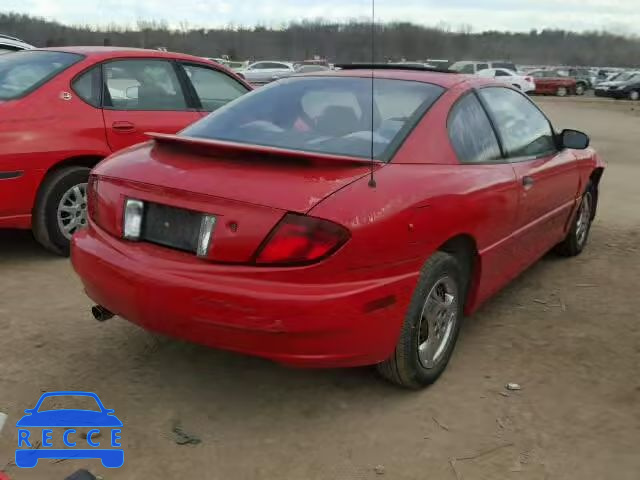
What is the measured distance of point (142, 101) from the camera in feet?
18.0

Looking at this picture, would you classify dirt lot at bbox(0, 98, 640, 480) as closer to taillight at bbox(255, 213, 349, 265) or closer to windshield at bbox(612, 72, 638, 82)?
taillight at bbox(255, 213, 349, 265)

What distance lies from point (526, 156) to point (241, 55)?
5397 centimetres

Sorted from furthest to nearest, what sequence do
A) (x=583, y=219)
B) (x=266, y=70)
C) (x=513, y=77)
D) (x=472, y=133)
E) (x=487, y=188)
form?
(x=513, y=77)
(x=266, y=70)
(x=583, y=219)
(x=472, y=133)
(x=487, y=188)

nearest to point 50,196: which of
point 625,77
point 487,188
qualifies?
point 487,188

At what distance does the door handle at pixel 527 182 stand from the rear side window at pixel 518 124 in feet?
0.49

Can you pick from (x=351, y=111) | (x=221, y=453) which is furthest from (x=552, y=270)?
(x=221, y=453)

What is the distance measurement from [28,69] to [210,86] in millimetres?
1525

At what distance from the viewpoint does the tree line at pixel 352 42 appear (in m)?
3.58

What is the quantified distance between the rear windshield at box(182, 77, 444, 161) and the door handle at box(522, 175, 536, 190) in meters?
0.76

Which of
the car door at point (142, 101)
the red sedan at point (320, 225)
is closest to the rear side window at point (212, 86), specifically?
the car door at point (142, 101)

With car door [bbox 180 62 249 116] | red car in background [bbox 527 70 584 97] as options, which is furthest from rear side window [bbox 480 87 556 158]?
red car in background [bbox 527 70 584 97]

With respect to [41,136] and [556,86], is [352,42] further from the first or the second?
[556,86]

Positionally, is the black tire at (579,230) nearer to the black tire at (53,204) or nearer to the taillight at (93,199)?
the taillight at (93,199)

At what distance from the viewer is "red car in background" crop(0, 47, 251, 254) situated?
462cm
